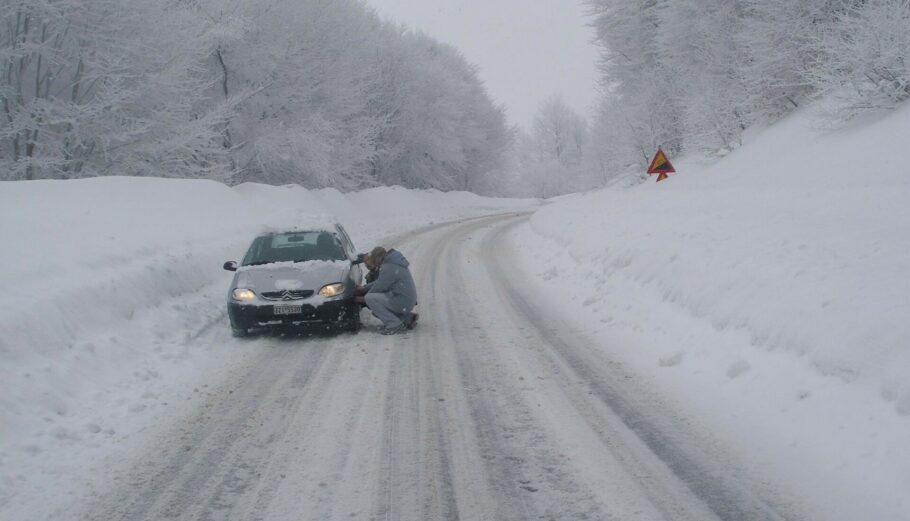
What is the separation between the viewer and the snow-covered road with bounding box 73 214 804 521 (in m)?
4.14

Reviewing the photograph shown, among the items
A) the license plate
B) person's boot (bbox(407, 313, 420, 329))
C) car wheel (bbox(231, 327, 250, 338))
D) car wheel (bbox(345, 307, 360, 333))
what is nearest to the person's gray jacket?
person's boot (bbox(407, 313, 420, 329))

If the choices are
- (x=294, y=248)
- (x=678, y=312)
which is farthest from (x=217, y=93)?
(x=678, y=312)

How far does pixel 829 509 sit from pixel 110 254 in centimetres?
1080

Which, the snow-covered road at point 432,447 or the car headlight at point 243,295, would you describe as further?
the car headlight at point 243,295

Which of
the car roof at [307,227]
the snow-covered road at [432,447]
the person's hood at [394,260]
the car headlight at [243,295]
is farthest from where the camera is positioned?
the car roof at [307,227]

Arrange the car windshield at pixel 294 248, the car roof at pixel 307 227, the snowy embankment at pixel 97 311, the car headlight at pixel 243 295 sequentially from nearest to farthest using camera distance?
the snowy embankment at pixel 97 311 → the car headlight at pixel 243 295 → the car windshield at pixel 294 248 → the car roof at pixel 307 227

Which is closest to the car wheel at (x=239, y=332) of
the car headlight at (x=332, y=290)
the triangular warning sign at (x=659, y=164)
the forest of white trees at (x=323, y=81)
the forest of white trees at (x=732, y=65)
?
the car headlight at (x=332, y=290)

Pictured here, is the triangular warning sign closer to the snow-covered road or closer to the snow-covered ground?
the snow-covered ground

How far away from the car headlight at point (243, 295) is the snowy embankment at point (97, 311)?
757 mm

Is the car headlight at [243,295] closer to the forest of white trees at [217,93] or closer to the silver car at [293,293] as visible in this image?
the silver car at [293,293]

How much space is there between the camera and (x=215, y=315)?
1021 cm

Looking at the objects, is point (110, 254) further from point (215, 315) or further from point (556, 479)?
point (556, 479)

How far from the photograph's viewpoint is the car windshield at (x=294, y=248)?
32.4 ft

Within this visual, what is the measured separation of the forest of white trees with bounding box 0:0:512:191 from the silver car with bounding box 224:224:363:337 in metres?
12.3
